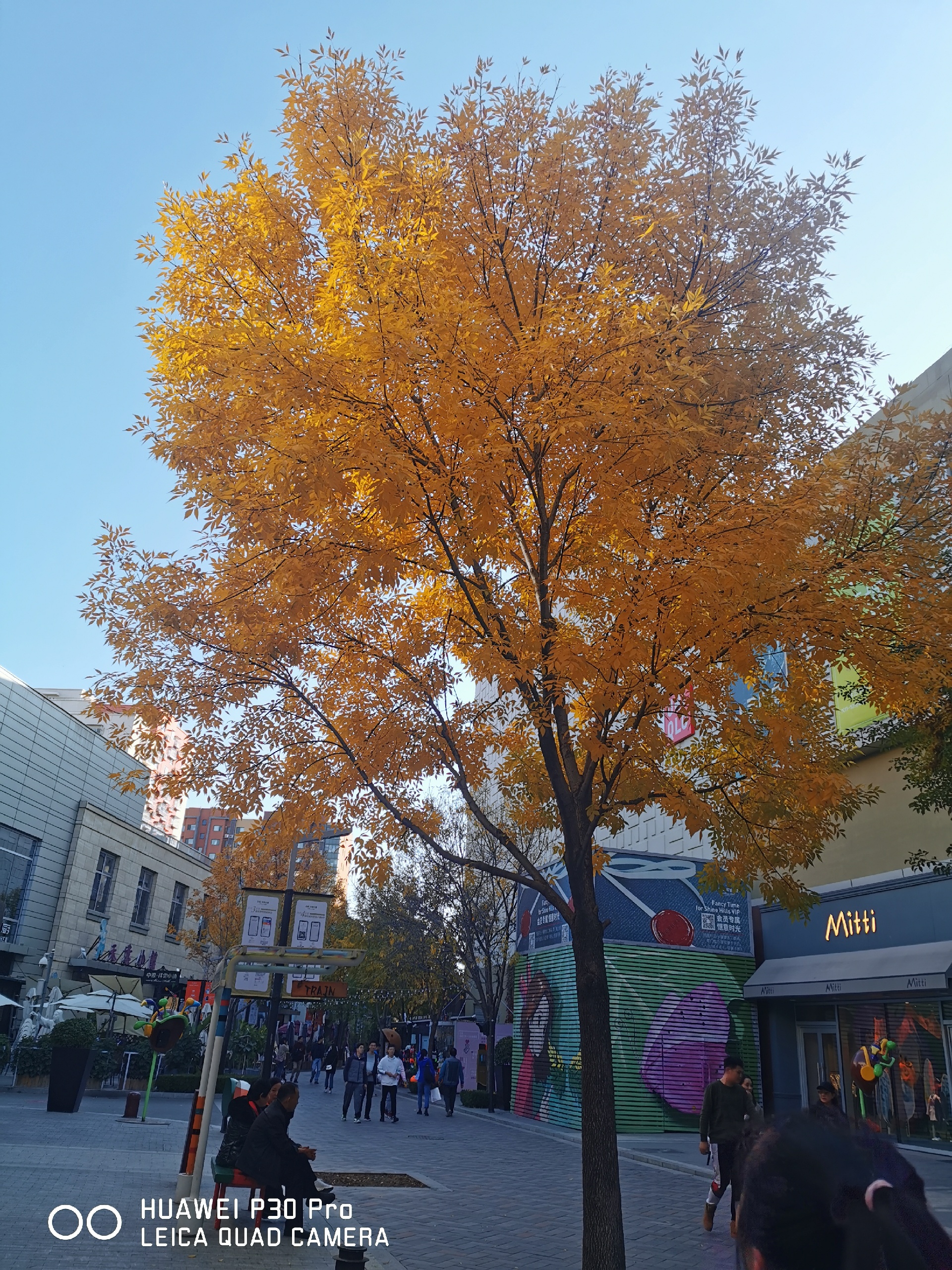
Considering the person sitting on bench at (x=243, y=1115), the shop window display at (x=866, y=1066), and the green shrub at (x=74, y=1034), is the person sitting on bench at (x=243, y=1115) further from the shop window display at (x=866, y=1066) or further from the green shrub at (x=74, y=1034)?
the green shrub at (x=74, y=1034)

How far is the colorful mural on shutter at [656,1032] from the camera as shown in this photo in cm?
1959

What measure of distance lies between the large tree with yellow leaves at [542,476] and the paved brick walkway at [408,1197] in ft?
8.12

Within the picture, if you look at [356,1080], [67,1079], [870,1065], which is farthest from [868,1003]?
[67,1079]

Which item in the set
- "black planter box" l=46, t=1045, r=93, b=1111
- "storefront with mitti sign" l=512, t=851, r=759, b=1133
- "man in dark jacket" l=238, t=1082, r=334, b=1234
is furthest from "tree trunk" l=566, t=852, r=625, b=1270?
"black planter box" l=46, t=1045, r=93, b=1111

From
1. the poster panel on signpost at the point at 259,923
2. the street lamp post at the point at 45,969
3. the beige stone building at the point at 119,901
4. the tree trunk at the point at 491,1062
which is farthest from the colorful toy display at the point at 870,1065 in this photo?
the street lamp post at the point at 45,969

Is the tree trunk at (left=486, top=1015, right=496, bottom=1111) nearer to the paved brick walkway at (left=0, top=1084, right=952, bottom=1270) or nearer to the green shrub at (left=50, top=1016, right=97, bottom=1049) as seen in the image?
the paved brick walkway at (left=0, top=1084, right=952, bottom=1270)

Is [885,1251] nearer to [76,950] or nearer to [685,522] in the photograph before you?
[685,522]

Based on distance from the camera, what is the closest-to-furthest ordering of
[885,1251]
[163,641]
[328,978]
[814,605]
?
[885,1251] → [814,605] → [163,641] → [328,978]

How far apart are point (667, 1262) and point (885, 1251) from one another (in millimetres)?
8054

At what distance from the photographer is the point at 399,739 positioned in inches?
314

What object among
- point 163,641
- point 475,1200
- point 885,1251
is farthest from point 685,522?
point 475,1200

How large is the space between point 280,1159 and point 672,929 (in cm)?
1453

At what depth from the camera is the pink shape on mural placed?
778 inches

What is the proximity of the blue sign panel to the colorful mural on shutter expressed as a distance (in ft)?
0.92
